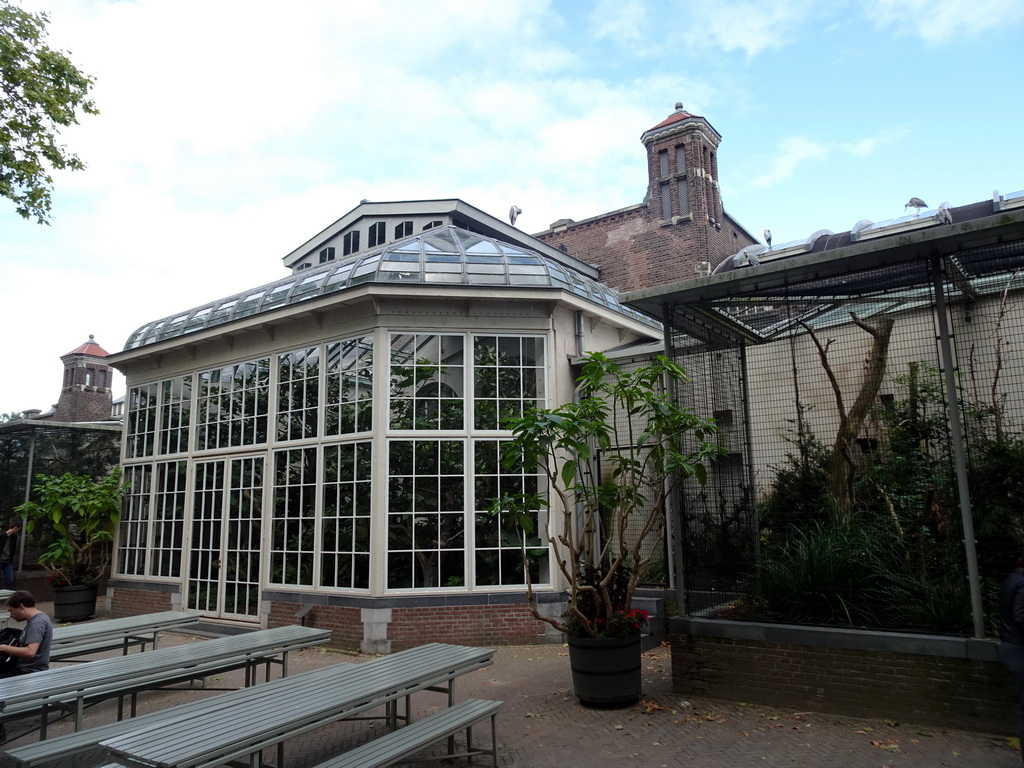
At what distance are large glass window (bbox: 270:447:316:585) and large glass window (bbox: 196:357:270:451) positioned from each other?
914 mm

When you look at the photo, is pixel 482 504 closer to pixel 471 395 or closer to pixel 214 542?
pixel 471 395

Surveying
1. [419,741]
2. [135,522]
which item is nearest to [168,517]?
[135,522]

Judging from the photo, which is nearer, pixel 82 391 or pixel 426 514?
pixel 426 514

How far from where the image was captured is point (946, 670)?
207 inches

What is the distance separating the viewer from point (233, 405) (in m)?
11.3

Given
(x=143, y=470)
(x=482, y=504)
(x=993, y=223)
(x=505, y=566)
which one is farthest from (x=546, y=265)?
(x=143, y=470)

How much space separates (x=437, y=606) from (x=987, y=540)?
19.5ft

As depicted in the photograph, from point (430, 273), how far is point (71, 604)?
8654 mm

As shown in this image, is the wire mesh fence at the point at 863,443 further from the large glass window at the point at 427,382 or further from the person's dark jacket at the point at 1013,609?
the large glass window at the point at 427,382

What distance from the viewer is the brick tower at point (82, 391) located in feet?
141

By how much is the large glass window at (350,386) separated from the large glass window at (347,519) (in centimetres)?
32

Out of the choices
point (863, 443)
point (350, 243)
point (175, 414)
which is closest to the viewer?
point (863, 443)

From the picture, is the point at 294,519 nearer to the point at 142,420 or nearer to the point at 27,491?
the point at 142,420

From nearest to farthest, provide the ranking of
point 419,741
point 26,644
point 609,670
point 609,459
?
point 419,741, point 26,644, point 609,670, point 609,459
